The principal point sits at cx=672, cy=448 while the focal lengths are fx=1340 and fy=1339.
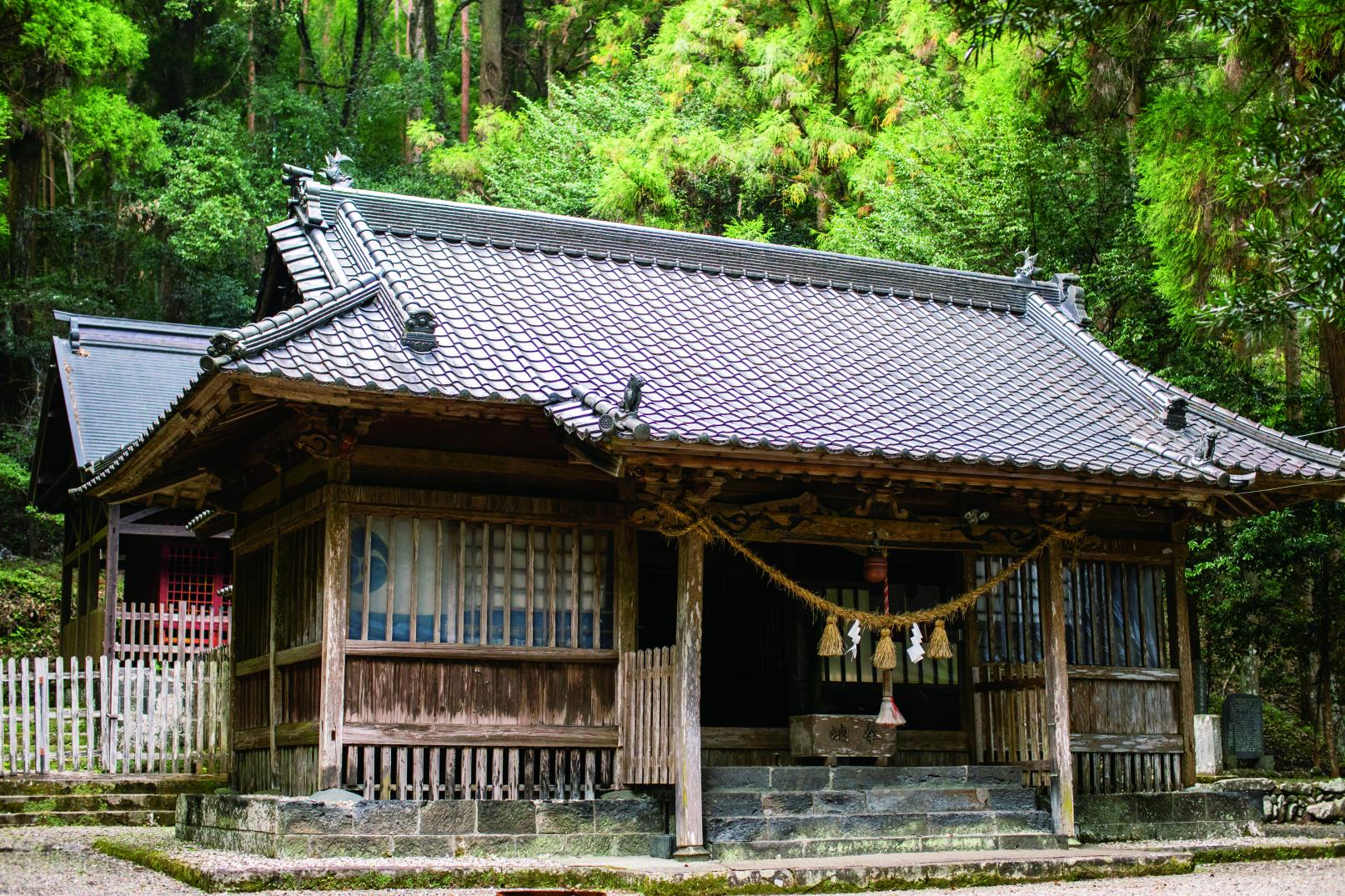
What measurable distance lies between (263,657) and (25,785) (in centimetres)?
429

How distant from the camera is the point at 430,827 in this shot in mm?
9594

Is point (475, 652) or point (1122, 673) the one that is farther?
point (1122, 673)

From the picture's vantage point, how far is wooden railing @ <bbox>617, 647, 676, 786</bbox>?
10227 mm

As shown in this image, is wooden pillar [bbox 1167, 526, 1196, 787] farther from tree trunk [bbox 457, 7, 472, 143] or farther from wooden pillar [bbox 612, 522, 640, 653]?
tree trunk [bbox 457, 7, 472, 143]

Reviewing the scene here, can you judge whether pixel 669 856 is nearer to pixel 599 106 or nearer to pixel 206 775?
pixel 206 775

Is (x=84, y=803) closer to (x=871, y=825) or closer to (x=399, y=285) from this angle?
(x=399, y=285)

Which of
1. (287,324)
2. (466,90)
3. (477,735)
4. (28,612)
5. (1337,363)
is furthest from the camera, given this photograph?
(466,90)

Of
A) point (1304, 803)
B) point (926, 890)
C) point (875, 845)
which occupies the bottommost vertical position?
point (1304, 803)

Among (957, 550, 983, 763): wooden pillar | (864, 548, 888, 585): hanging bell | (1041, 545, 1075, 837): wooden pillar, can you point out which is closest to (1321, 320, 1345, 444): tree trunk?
(957, 550, 983, 763): wooden pillar

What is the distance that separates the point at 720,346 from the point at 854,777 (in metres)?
4.07

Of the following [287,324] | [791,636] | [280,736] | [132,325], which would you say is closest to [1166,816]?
[791,636]

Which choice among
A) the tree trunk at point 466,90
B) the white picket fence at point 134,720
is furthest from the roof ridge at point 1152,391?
the tree trunk at point 466,90

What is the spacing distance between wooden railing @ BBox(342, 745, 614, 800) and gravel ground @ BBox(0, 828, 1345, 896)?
1595mm

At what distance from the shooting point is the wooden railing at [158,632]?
20.2 meters
